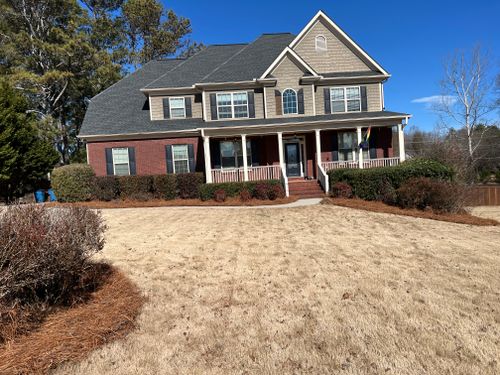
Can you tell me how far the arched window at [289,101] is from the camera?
17.3 metres

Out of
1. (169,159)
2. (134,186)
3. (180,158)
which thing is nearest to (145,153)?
(169,159)

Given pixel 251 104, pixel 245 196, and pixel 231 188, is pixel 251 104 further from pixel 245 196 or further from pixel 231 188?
pixel 245 196

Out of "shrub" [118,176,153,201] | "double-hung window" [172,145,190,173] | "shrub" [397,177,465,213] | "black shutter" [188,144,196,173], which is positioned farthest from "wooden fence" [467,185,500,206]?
"shrub" [118,176,153,201]

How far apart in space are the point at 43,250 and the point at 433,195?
1171cm

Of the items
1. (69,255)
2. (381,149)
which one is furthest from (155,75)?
(69,255)

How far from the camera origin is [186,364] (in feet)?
9.49

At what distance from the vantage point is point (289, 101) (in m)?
17.3

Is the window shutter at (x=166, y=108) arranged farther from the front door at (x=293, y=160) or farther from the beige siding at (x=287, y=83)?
the front door at (x=293, y=160)

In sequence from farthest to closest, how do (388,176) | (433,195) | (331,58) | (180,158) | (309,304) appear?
(331,58) < (180,158) < (388,176) < (433,195) < (309,304)

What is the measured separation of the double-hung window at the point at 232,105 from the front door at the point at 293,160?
10.6 ft

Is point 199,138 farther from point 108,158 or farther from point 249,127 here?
point 108,158

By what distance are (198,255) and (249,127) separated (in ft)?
32.8

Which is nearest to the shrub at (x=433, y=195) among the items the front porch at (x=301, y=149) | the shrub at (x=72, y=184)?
the front porch at (x=301, y=149)

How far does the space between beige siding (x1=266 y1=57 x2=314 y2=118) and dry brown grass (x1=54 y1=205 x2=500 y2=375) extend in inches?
421
